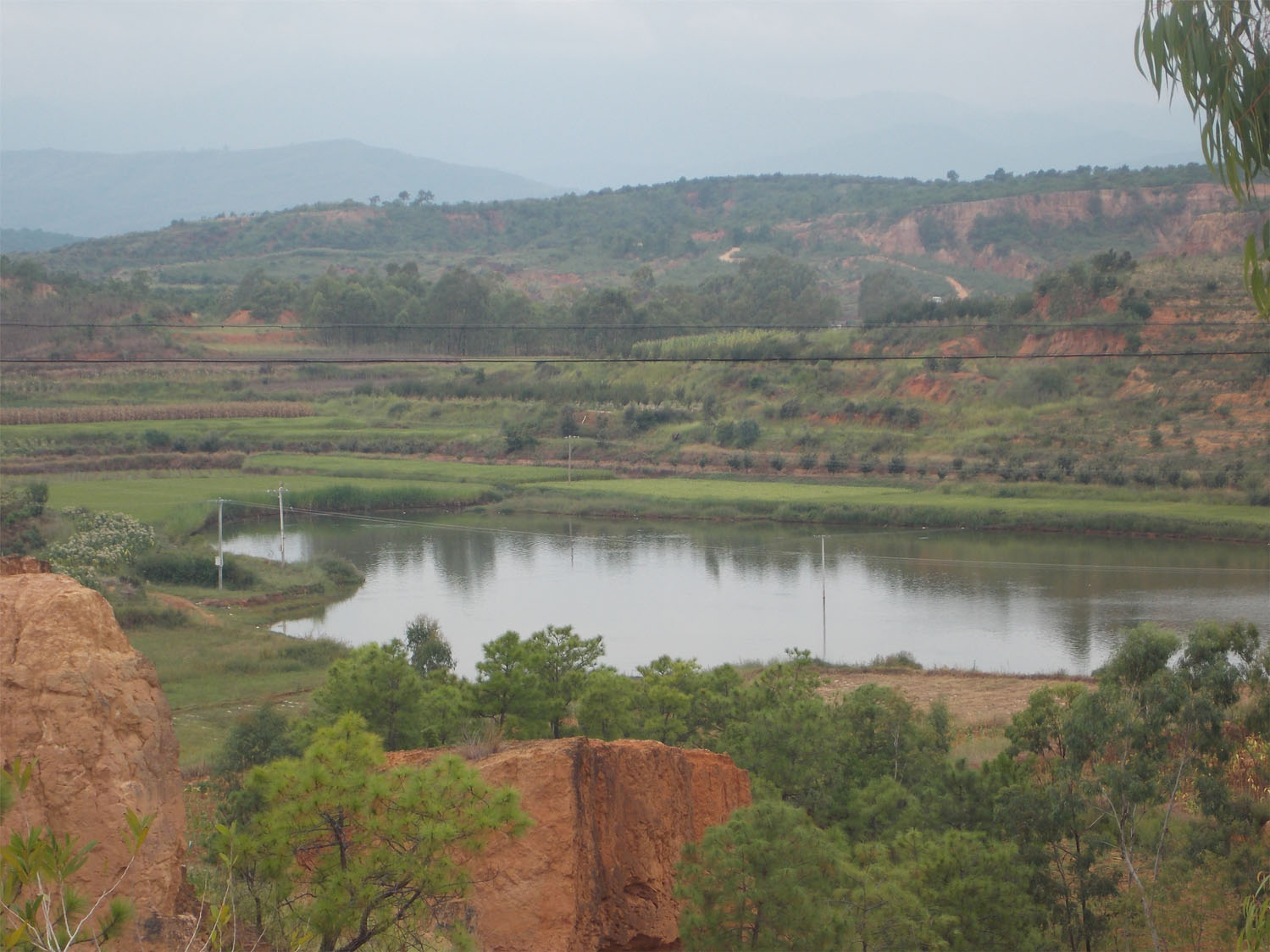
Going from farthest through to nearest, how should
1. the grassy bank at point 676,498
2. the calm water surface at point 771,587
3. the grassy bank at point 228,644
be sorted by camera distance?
1. the grassy bank at point 676,498
2. the calm water surface at point 771,587
3. the grassy bank at point 228,644

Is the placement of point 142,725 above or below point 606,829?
above

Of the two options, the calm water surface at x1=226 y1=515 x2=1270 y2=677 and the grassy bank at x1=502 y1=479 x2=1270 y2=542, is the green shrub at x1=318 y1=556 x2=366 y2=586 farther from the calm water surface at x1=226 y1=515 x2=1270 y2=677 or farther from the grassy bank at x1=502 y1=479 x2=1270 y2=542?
the grassy bank at x1=502 y1=479 x2=1270 y2=542

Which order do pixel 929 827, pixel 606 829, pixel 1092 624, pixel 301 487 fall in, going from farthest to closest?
pixel 301 487
pixel 1092 624
pixel 929 827
pixel 606 829

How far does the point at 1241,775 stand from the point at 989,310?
57648mm

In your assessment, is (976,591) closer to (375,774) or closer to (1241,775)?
(1241,775)

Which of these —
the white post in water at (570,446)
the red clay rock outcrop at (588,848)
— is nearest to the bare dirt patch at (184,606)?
the red clay rock outcrop at (588,848)

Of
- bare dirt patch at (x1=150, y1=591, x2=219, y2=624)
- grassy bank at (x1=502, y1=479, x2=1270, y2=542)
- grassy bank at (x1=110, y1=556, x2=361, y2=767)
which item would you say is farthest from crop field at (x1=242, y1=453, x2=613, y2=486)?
bare dirt patch at (x1=150, y1=591, x2=219, y2=624)

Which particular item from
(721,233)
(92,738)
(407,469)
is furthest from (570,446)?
(721,233)

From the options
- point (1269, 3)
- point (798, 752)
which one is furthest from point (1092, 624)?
point (1269, 3)

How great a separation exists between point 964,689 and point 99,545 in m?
22.5

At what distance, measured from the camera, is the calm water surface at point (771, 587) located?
30.2 m

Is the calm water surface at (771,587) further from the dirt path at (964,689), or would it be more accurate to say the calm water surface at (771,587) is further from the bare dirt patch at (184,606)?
the dirt path at (964,689)

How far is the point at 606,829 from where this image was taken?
962 centimetres

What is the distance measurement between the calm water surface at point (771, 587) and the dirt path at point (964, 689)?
2520mm
